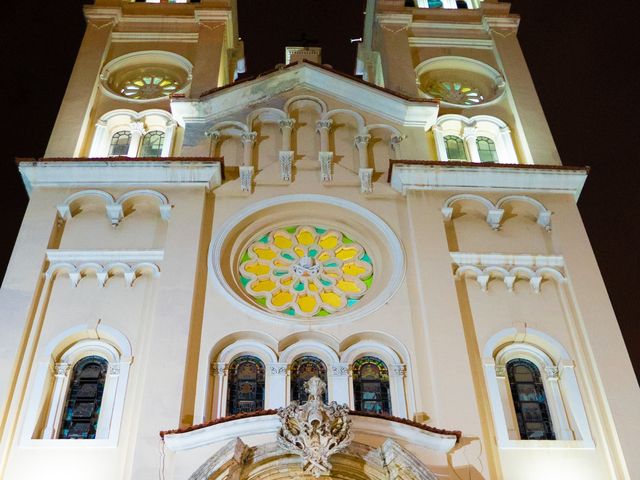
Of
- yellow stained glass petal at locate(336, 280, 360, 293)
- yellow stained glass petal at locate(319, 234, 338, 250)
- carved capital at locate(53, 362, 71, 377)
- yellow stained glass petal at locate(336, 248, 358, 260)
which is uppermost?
yellow stained glass petal at locate(319, 234, 338, 250)

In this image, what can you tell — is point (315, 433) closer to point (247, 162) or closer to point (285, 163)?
point (285, 163)

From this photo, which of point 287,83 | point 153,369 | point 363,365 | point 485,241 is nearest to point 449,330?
point 363,365

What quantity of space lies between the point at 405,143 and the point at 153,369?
846 cm

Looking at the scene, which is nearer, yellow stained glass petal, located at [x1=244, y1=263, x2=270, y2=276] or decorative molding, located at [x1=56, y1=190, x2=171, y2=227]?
yellow stained glass petal, located at [x1=244, y1=263, x2=270, y2=276]

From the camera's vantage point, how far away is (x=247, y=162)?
1944cm

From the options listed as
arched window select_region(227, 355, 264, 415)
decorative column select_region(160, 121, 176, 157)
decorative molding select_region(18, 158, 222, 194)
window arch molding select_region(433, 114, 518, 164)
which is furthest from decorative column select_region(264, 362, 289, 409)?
window arch molding select_region(433, 114, 518, 164)

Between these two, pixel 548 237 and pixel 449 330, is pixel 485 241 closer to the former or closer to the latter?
pixel 548 237

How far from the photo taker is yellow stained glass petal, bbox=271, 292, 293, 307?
17.2m

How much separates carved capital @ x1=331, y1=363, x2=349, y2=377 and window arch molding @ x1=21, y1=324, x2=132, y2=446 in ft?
11.8

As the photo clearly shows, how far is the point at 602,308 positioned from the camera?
16438 millimetres

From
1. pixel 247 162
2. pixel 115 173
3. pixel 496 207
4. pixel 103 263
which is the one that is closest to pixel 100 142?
pixel 115 173

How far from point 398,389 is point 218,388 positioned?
313 cm

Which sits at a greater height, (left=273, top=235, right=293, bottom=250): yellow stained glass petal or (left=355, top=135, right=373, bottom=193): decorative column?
(left=355, top=135, right=373, bottom=193): decorative column

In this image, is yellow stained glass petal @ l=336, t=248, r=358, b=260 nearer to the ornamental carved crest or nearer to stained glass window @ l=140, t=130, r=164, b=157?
stained glass window @ l=140, t=130, r=164, b=157
